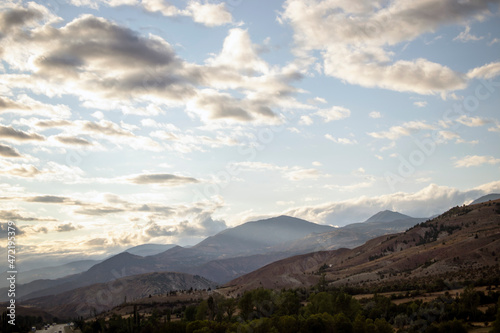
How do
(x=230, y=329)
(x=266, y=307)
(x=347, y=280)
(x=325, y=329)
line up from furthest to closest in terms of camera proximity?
1. (x=347, y=280)
2. (x=266, y=307)
3. (x=230, y=329)
4. (x=325, y=329)

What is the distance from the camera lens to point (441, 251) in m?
143

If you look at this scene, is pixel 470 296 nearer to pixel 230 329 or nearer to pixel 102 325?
pixel 230 329

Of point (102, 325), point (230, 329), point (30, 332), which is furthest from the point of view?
point (30, 332)

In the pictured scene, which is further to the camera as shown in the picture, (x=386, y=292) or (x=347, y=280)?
(x=347, y=280)

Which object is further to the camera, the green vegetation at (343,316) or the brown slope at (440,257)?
the brown slope at (440,257)

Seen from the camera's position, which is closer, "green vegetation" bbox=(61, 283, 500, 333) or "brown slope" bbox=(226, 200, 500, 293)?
"green vegetation" bbox=(61, 283, 500, 333)

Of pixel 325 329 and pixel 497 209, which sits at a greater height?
pixel 497 209

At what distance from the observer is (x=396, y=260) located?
15825cm

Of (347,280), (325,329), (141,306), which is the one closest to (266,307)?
(325,329)

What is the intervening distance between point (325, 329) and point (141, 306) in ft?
348

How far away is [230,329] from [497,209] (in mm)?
168476

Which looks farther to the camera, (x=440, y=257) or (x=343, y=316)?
(x=440, y=257)

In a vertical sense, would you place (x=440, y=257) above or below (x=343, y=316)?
above

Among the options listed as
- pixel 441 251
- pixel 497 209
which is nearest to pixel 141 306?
pixel 441 251
